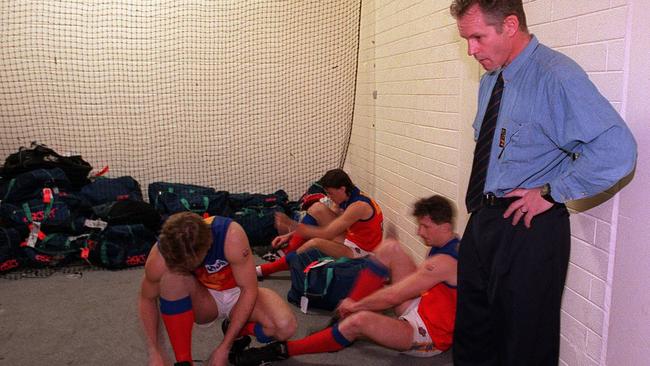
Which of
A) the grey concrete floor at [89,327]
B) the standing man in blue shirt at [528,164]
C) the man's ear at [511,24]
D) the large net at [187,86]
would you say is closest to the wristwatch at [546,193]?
the standing man in blue shirt at [528,164]

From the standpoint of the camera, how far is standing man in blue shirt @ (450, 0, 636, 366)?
4.42 ft

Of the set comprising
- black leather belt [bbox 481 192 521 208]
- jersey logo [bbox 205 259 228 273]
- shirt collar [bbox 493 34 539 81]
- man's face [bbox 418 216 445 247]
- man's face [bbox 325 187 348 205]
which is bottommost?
jersey logo [bbox 205 259 228 273]

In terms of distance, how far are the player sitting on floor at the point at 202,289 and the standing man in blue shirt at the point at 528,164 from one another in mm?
1016

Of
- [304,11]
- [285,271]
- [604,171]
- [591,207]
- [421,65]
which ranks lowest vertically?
[285,271]

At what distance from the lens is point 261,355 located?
7.53 ft

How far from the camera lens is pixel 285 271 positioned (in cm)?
364

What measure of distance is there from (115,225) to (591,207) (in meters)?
3.31

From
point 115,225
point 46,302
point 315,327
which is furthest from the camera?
point 115,225

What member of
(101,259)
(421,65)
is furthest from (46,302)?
(421,65)

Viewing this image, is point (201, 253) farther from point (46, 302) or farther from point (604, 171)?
point (46, 302)

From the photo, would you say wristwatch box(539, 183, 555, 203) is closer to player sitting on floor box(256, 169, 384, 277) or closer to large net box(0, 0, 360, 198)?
player sitting on floor box(256, 169, 384, 277)

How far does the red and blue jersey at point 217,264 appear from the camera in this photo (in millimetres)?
2232

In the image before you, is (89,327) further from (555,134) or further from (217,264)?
(555,134)

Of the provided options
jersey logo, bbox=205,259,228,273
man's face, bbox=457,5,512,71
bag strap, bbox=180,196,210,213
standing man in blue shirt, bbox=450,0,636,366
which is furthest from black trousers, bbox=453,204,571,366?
bag strap, bbox=180,196,210,213
